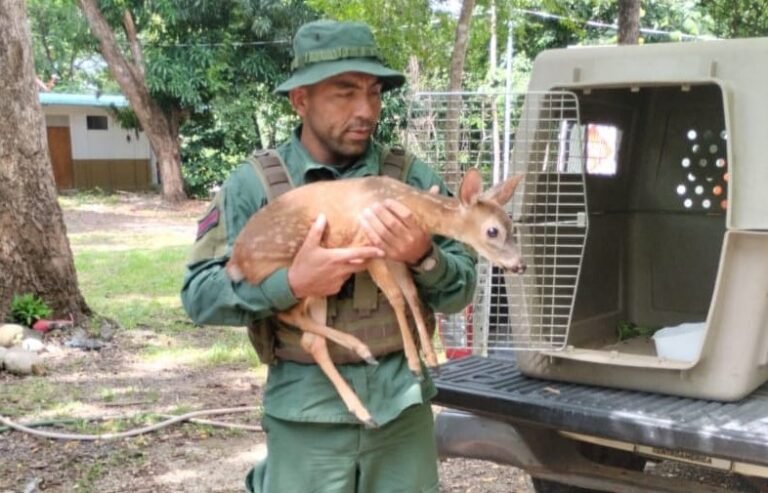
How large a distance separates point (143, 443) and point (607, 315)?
2.51 meters

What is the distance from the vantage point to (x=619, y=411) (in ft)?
9.75

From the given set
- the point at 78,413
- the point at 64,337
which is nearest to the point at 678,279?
the point at 78,413

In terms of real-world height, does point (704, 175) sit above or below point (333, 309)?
above

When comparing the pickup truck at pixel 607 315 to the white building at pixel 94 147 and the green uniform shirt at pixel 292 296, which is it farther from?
the white building at pixel 94 147

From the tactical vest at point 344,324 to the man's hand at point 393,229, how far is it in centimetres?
19

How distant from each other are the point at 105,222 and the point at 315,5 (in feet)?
25.5

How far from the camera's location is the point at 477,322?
11.6 ft

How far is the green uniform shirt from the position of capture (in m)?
2.22


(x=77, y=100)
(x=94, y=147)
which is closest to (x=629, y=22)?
(x=77, y=100)

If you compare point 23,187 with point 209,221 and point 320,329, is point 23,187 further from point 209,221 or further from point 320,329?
point 320,329

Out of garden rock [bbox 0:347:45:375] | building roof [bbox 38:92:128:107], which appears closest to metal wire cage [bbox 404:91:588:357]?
garden rock [bbox 0:347:45:375]

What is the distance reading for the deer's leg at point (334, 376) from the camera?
220 centimetres


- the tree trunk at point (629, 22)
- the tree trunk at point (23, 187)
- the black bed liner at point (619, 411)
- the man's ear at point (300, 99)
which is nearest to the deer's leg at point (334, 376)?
the man's ear at point (300, 99)

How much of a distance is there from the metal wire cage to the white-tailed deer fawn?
1.02 meters
